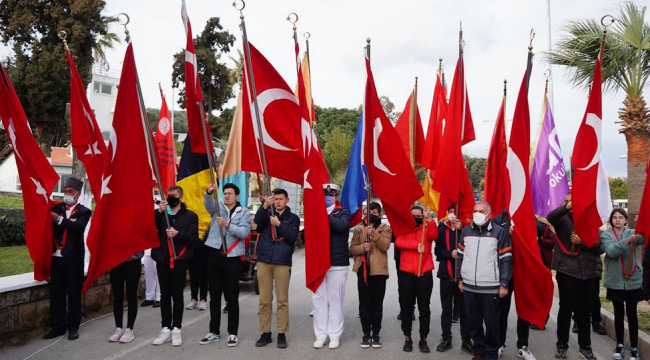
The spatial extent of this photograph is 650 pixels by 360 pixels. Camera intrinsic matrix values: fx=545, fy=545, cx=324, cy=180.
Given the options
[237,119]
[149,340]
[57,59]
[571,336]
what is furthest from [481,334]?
[57,59]

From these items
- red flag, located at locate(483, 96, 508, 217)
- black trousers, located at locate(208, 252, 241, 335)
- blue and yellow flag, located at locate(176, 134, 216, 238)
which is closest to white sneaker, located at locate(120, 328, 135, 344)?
black trousers, located at locate(208, 252, 241, 335)

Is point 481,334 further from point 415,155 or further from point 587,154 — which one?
point 415,155

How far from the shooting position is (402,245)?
22.5 ft

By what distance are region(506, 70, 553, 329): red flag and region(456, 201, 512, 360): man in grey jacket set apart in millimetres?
233

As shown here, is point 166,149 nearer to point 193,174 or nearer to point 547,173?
point 193,174

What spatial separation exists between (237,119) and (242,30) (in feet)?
9.12

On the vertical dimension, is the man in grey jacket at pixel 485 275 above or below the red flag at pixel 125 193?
below

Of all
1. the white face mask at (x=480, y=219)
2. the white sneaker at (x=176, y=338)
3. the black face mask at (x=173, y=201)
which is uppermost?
the black face mask at (x=173, y=201)

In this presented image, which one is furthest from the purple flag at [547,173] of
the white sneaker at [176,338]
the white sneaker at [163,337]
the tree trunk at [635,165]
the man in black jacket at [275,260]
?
the white sneaker at [163,337]

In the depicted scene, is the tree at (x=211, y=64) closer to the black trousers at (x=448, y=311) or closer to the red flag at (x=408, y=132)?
the red flag at (x=408, y=132)

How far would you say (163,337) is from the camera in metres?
6.64

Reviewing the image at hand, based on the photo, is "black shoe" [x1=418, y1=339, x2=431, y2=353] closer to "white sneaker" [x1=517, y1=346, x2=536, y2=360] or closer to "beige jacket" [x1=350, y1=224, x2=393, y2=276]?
"beige jacket" [x1=350, y1=224, x2=393, y2=276]

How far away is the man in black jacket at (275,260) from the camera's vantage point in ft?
22.0

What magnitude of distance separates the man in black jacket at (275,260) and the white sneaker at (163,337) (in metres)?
1.11
